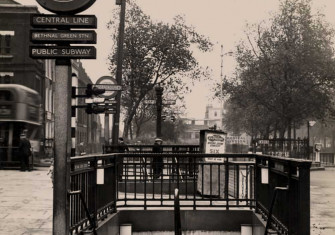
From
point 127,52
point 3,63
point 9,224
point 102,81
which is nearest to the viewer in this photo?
point 9,224

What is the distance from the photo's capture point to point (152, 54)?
4228 centimetres

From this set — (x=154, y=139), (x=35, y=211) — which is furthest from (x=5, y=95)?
(x=35, y=211)

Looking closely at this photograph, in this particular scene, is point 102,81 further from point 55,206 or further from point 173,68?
point 173,68

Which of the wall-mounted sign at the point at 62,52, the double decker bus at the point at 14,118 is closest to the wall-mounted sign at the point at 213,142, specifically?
the wall-mounted sign at the point at 62,52

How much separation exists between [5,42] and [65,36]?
39.9 metres

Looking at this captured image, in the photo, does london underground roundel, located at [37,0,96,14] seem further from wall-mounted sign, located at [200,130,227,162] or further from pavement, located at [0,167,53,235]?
wall-mounted sign, located at [200,130,227,162]

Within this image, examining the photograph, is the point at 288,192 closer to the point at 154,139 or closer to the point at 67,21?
the point at 67,21

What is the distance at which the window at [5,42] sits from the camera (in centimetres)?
4425

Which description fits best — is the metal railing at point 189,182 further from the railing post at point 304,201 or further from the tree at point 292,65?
the tree at point 292,65

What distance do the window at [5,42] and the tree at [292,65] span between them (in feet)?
59.4

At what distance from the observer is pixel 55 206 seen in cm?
674

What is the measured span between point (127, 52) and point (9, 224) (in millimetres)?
32164

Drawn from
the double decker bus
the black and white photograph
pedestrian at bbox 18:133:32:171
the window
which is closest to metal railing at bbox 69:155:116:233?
the black and white photograph

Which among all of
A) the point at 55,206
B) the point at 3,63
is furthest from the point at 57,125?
the point at 3,63
